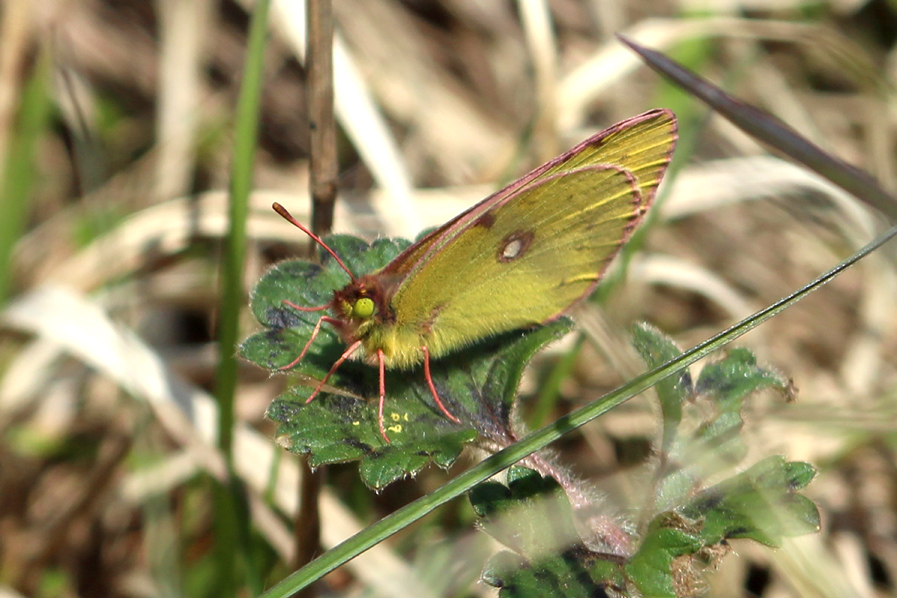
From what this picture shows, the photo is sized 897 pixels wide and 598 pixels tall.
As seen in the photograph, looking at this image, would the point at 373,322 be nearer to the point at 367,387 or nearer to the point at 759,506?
the point at 367,387

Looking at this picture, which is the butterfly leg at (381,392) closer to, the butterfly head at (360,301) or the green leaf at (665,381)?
the butterfly head at (360,301)

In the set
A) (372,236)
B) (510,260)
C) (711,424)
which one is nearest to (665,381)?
(711,424)

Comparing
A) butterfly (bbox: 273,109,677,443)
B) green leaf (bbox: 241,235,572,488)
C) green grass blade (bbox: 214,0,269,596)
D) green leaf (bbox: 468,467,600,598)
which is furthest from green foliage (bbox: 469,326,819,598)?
green grass blade (bbox: 214,0,269,596)

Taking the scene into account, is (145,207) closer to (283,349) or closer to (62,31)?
(62,31)

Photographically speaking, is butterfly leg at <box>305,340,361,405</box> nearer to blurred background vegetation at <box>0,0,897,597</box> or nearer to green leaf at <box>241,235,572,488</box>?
green leaf at <box>241,235,572,488</box>

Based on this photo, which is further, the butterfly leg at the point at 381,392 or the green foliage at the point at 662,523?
the butterfly leg at the point at 381,392

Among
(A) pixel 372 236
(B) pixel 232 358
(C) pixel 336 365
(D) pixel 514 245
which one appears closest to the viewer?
(C) pixel 336 365

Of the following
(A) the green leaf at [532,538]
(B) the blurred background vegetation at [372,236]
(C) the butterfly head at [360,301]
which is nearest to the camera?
(A) the green leaf at [532,538]

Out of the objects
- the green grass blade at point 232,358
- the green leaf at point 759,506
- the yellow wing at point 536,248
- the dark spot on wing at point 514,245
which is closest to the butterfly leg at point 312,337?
the yellow wing at point 536,248

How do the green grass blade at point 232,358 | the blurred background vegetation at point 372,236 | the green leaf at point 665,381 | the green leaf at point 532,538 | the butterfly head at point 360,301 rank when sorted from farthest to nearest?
the blurred background vegetation at point 372,236 → the green grass blade at point 232,358 → the butterfly head at point 360,301 → the green leaf at point 665,381 → the green leaf at point 532,538
